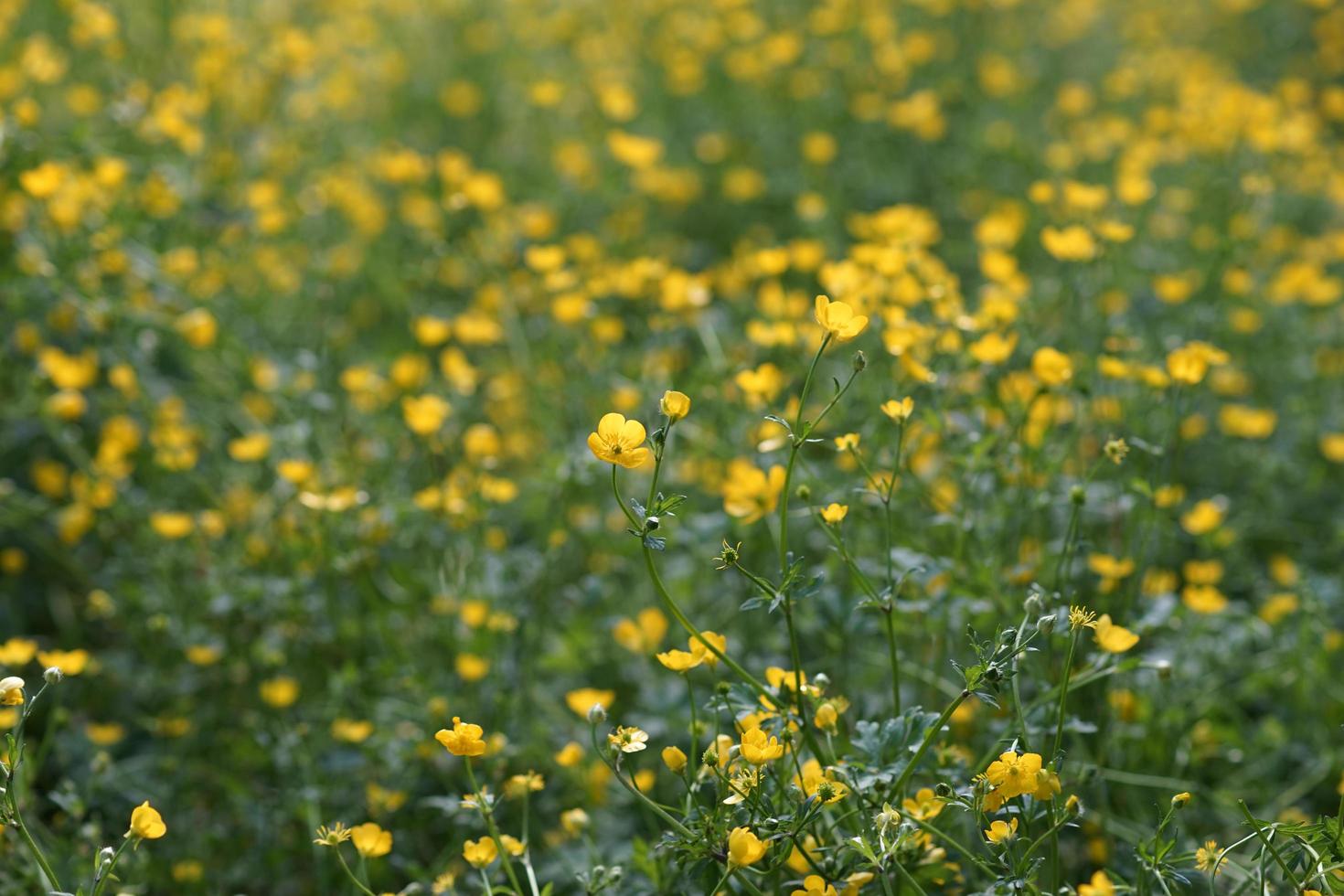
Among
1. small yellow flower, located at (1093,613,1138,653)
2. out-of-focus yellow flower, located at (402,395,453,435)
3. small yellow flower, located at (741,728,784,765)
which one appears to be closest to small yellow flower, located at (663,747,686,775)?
small yellow flower, located at (741,728,784,765)

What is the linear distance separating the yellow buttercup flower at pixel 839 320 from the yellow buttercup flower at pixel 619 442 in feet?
1.12

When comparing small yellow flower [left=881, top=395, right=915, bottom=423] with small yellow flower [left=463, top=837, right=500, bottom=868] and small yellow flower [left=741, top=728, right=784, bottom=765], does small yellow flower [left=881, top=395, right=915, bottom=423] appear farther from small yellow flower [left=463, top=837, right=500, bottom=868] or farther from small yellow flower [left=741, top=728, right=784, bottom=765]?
small yellow flower [left=463, top=837, right=500, bottom=868]

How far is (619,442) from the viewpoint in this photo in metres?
1.80

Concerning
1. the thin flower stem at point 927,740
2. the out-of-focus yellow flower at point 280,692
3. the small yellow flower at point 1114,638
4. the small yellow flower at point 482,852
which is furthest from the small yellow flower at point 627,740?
the out-of-focus yellow flower at point 280,692

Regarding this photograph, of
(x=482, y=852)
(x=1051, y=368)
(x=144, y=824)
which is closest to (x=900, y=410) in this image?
(x=1051, y=368)

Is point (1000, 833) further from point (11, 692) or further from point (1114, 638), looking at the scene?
point (11, 692)

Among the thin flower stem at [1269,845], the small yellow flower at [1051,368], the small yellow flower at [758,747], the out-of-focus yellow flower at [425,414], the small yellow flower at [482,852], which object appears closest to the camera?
the thin flower stem at [1269,845]

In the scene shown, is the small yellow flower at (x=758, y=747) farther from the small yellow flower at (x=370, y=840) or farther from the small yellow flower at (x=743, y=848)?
the small yellow flower at (x=370, y=840)

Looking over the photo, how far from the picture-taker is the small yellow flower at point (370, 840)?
1938 millimetres

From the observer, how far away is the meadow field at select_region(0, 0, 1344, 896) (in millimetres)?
1931

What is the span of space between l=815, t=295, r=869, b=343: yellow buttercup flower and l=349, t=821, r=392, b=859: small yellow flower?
1100 mm

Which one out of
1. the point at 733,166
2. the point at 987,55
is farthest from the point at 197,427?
the point at 987,55

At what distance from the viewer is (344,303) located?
440 centimetres

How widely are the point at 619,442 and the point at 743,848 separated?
2.00 ft
